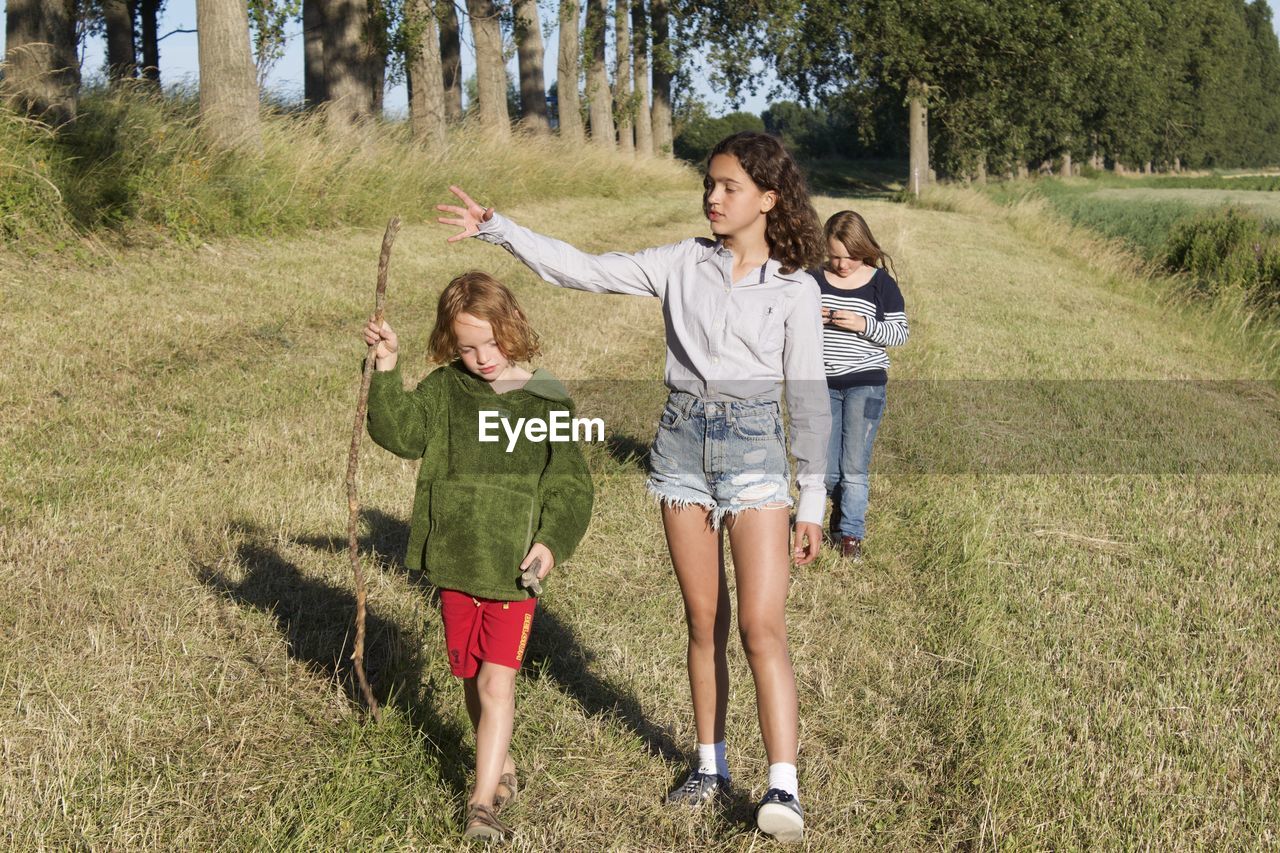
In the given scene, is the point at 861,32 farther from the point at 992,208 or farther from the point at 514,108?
the point at 514,108

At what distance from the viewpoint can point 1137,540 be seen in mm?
6387

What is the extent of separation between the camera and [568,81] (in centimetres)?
2909

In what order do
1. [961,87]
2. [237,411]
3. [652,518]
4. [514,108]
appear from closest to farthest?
[652,518]
[237,411]
[961,87]
[514,108]

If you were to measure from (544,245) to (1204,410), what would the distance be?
27.6 feet

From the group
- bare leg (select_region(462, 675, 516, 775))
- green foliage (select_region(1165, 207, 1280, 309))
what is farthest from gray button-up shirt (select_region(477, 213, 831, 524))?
green foliage (select_region(1165, 207, 1280, 309))

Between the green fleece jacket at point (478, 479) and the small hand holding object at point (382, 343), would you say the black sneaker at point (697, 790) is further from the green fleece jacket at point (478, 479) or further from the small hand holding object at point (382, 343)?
the small hand holding object at point (382, 343)

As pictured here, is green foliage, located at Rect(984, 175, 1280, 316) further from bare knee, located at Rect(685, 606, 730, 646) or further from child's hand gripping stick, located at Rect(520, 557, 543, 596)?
child's hand gripping stick, located at Rect(520, 557, 543, 596)

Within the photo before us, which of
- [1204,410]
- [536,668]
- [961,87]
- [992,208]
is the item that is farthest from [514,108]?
[536,668]

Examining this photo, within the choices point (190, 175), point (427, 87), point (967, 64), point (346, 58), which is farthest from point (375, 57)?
point (967, 64)

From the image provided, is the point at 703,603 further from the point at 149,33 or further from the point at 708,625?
the point at 149,33

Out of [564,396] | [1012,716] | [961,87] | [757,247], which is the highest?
[961,87]

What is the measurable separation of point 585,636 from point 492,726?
156 centimetres

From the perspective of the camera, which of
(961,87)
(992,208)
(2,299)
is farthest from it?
(961,87)

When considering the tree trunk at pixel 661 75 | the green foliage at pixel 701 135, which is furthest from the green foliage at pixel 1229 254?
the green foliage at pixel 701 135
